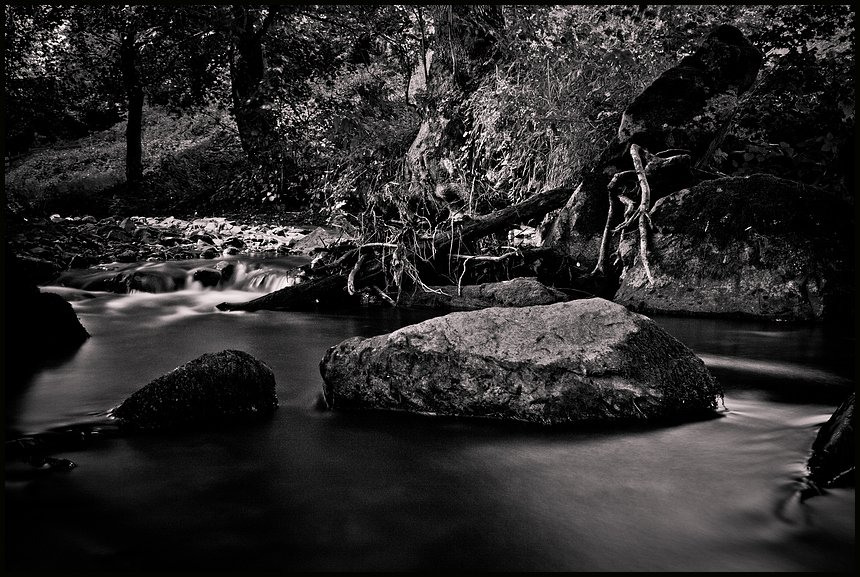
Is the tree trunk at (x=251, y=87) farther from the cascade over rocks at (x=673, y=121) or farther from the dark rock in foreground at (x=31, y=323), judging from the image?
the dark rock in foreground at (x=31, y=323)

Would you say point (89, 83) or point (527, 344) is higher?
point (89, 83)

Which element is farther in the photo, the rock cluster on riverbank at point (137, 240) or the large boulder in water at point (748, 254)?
the rock cluster on riverbank at point (137, 240)

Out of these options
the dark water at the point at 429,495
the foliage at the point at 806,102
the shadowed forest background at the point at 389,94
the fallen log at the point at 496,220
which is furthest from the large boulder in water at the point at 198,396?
the foliage at the point at 806,102

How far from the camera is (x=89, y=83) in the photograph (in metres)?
20.7

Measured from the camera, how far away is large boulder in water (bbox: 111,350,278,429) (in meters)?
4.15

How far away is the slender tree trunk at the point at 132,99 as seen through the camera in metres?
18.6

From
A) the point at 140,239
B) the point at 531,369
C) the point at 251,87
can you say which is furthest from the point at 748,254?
the point at 251,87

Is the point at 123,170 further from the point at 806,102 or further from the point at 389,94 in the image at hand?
the point at 806,102

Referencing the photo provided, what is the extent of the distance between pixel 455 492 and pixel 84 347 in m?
4.80

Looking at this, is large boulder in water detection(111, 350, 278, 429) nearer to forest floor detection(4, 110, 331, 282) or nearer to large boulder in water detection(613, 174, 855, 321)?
forest floor detection(4, 110, 331, 282)

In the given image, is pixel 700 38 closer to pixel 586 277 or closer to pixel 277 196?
pixel 586 277

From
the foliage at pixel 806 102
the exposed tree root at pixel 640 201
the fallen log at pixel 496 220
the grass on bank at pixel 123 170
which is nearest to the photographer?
the exposed tree root at pixel 640 201

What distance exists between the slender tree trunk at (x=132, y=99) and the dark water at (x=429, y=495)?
16.3 m

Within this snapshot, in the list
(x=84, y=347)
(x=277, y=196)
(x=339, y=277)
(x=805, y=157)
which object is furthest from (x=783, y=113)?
(x=277, y=196)
